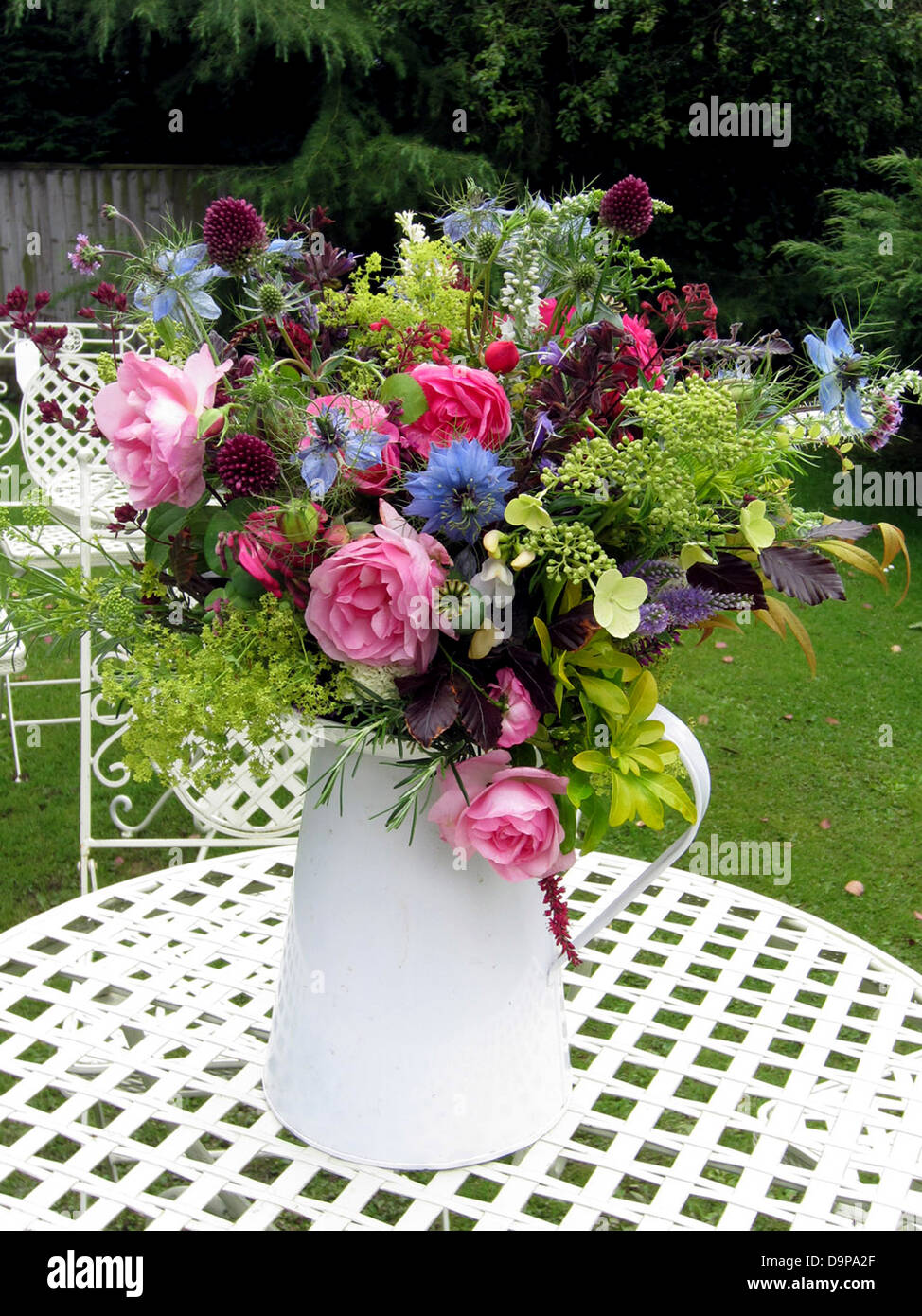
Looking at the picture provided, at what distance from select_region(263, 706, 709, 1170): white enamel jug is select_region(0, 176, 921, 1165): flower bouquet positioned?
0.01 m

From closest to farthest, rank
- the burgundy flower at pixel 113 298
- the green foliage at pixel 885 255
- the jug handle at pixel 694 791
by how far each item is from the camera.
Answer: the jug handle at pixel 694 791 → the burgundy flower at pixel 113 298 → the green foliage at pixel 885 255

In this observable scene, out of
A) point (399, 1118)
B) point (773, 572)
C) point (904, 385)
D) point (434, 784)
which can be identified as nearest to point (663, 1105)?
point (399, 1118)

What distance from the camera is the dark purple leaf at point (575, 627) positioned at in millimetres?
937

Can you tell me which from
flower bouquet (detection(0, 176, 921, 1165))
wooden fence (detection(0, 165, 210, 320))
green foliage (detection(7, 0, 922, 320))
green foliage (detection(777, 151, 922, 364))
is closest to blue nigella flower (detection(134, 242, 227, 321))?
flower bouquet (detection(0, 176, 921, 1165))

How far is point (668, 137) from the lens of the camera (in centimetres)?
776

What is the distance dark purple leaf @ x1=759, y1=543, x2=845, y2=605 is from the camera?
96 centimetres

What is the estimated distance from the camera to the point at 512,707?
95 cm

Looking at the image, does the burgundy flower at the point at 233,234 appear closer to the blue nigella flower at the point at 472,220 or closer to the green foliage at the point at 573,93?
the blue nigella flower at the point at 472,220

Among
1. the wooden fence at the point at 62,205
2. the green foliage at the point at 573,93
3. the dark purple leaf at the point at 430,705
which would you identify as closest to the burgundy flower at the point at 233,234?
the dark purple leaf at the point at 430,705

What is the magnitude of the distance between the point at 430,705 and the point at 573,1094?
0.54 m

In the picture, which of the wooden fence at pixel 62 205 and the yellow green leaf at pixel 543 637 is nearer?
the yellow green leaf at pixel 543 637

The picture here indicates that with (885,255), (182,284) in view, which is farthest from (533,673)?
(885,255)

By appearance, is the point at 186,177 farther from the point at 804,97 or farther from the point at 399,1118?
the point at 399,1118

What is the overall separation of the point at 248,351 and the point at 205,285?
0.13 meters
